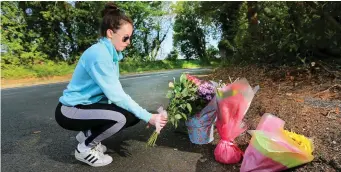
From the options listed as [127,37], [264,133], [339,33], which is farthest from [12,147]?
[339,33]

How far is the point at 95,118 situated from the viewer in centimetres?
235

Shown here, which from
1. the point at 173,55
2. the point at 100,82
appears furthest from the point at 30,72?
the point at 173,55

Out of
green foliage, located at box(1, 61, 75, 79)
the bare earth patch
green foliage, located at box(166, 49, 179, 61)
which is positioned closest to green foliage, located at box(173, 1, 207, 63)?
green foliage, located at box(166, 49, 179, 61)

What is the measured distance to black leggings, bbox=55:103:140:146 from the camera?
2.35 metres

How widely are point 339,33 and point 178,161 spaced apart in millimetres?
4335

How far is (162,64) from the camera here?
1009 inches

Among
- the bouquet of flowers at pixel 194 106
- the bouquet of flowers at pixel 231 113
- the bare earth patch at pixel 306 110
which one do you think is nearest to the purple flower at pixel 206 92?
the bouquet of flowers at pixel 194 106

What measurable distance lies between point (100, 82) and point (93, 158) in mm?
706

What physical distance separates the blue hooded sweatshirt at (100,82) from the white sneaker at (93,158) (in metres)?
0.44

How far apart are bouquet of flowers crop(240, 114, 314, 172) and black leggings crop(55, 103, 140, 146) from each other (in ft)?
3.40

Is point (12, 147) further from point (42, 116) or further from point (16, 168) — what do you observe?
point (42, 116)

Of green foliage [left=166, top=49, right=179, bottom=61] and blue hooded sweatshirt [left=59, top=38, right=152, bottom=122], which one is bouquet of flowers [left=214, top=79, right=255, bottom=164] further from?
green foliage [left=166, top=49, right=179, bottom=61]

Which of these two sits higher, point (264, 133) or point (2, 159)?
point (264, 133)

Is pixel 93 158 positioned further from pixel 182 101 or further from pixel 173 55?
pixel 173 55
